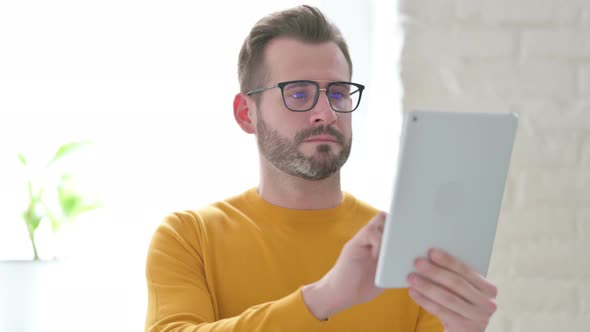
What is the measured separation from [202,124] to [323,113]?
3.20 feet

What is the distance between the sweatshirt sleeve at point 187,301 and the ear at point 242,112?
0.27 m

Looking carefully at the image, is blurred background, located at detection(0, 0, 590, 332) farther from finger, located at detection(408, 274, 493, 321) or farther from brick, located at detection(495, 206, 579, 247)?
finger, located at detection(408, 274, 493, 321)

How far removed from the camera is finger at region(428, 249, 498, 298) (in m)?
1.02

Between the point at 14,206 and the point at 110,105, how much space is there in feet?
1.42

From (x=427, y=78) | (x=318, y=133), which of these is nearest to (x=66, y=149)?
(x=318, y=133)

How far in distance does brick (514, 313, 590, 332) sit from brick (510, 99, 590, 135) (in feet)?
1.58

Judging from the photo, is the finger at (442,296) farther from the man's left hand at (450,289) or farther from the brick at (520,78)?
the brick at (520,78)

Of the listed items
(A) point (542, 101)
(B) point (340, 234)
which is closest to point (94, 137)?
(B) point (340, 234)

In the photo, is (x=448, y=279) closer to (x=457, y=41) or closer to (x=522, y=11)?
(x=457, y=41)

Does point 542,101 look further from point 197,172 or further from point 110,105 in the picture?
point 110,105

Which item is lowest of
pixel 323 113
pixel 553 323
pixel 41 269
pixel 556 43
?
pixel 553 323

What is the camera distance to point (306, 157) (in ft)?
4.73

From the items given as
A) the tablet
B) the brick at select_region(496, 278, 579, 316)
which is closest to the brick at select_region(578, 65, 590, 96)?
the brick at select_region(496, 278, 579, 316)

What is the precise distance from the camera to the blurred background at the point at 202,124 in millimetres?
1869
